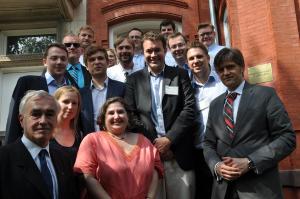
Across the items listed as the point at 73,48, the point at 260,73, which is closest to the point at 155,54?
the point at 73,48

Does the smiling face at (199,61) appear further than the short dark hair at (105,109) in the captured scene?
Yes

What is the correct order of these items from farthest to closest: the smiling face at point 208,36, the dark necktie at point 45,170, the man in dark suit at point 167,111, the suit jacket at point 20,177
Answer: the smiling face at point 208,36
the man in dark suit at point 167,111
the dark necktie at point 45,170
the suit jacket at point 20,177

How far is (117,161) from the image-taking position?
3150 mm

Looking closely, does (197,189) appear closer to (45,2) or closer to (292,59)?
(292,59)

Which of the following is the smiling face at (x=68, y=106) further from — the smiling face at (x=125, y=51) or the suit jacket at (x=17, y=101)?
the smiling face at (x=125, y=51)

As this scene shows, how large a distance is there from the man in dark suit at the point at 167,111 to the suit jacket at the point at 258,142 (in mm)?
386

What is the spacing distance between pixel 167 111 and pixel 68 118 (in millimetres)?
989

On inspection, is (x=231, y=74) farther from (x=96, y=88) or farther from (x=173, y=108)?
(x=96, y=88)

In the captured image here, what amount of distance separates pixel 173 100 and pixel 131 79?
1.79 ft

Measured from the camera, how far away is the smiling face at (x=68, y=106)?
357cm

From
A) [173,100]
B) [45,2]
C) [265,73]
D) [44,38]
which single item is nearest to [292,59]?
[265,73]

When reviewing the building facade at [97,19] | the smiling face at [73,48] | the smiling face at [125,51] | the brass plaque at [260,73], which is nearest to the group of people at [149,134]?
the smiling face at [73,48]

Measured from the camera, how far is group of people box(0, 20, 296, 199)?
2.68 meters

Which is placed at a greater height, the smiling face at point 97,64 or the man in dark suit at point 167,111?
the smiling face at point 97,64
